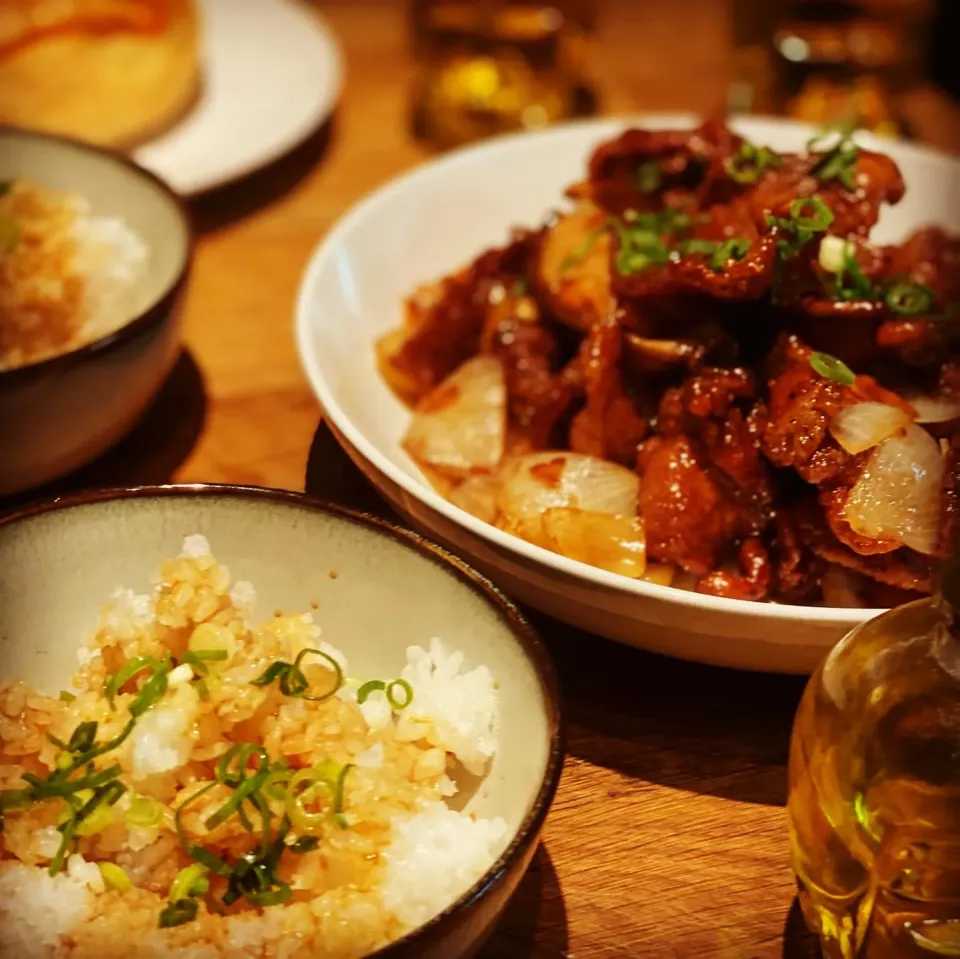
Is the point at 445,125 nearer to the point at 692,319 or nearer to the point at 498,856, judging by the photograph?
the point at 692,319

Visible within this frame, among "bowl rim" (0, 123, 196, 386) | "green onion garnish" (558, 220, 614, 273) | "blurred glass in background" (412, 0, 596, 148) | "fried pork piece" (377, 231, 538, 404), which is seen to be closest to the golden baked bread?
"bowl rim" (0, 123, 196, 386)

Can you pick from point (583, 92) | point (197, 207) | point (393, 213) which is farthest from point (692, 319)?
point (583, 92)

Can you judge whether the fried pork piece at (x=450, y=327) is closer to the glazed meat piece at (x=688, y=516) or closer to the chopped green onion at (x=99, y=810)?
the glazed meat piece at (x=688, y=516)

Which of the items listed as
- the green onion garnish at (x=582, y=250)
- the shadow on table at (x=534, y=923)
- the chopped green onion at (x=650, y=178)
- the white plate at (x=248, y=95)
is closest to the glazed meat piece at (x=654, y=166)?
the chopped green onion at (x=650, y=178)

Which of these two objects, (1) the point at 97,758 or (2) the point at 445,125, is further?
(2) the point at 445,125

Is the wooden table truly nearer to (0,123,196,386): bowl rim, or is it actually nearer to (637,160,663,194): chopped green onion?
(0,123,196,386): bowl rim
